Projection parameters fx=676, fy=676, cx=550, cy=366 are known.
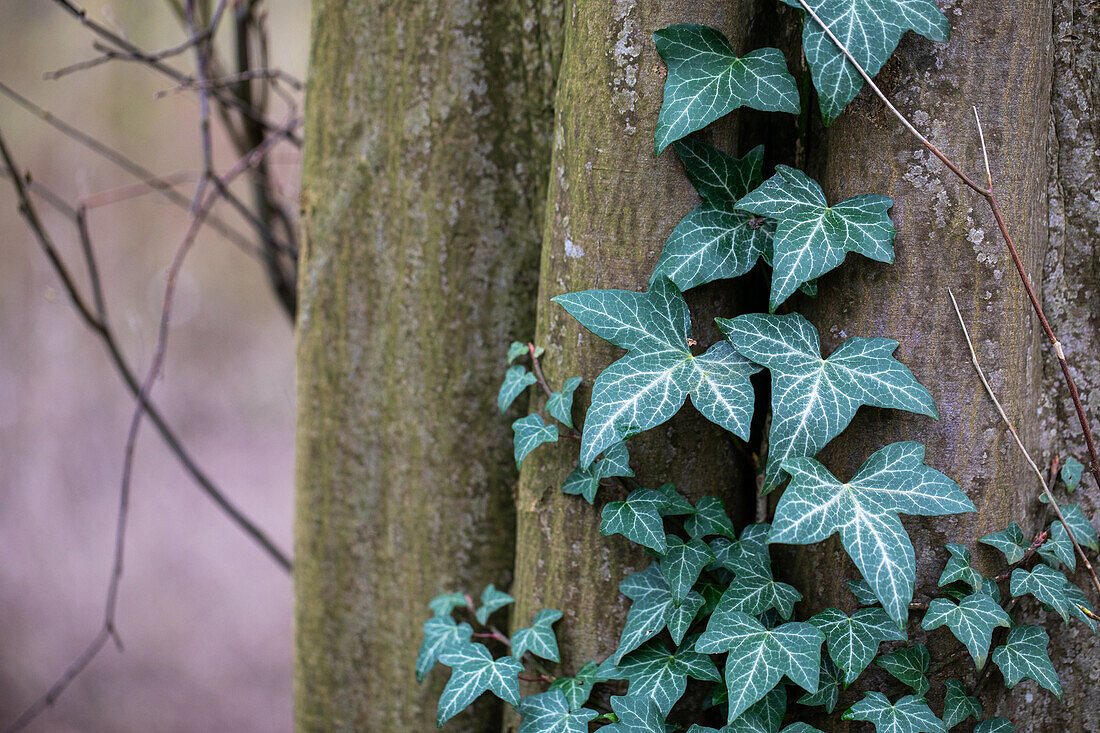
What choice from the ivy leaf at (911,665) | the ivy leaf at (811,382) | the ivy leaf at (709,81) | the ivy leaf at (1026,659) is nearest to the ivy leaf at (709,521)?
the ivy leaf at (811,382)

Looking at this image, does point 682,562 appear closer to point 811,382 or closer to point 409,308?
point 811,382

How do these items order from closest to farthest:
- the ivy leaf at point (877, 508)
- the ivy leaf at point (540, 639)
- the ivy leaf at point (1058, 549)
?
the ivy leaf at point (877, 508)
the ivy leaf at point (1058, 549)
the ivy leaf at point (540, 639)

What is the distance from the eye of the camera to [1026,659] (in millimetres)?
780

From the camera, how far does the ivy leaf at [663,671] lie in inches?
32.1

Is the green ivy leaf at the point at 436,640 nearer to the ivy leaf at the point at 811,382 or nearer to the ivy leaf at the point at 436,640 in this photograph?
the ivy leaf at the point at 436,640

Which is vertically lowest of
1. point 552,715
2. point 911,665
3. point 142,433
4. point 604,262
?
point 142,433

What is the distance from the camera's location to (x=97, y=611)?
137 inches

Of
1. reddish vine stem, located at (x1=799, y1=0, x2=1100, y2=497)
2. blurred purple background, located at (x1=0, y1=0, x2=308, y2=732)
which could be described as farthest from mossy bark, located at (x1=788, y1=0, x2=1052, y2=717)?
blurred purple background, located at (x1=0, y1=0, x2=308, y2=732)

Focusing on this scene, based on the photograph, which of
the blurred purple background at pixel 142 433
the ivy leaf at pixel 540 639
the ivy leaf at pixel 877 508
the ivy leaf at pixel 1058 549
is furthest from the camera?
the blurred purple background at pixel 142 433

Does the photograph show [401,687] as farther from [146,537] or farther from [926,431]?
[146,537]

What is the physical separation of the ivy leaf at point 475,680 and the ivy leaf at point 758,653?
256 millimetres

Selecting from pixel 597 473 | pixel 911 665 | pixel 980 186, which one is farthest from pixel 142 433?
pixel 980 186

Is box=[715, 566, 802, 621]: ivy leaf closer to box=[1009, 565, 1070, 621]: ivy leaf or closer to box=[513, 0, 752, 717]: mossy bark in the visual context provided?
box=[513, 0, 752, 717]: mossy bark

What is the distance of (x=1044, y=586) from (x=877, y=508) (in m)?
0.23
